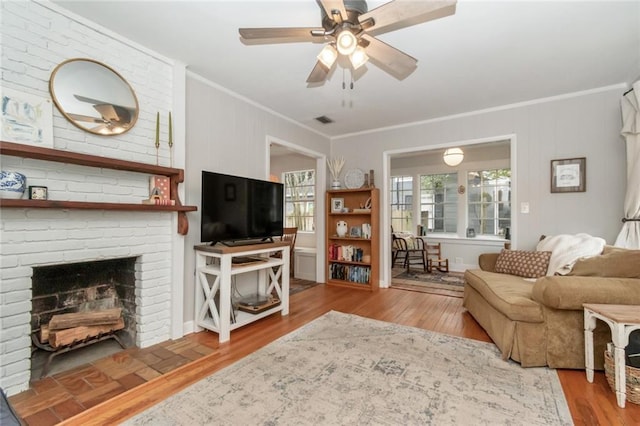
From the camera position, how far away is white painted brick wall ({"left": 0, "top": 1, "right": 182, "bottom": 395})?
1.76m

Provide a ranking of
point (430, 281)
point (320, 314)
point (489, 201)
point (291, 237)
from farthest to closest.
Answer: point (489, 201) → point (291, 237) → point (430, 281) → point (320, 314)

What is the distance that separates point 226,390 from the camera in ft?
5.90

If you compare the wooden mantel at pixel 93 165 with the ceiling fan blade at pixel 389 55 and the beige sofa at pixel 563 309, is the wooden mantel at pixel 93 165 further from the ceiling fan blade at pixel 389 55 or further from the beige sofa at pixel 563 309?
the beige sofa at pixel 563 309

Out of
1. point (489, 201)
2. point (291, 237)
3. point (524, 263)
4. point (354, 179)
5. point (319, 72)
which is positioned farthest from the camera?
point (489, 201)

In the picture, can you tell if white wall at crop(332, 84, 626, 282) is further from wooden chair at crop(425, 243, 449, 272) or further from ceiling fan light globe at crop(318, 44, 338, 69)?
ceiling fan light globe at crop(318, 44, 338, 69)

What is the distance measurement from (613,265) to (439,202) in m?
4.44

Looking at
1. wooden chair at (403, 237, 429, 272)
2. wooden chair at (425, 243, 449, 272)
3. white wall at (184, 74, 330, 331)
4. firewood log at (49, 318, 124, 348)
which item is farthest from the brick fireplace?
wooden chair at (425, 243, 449, 272)

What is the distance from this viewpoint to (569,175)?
328cm

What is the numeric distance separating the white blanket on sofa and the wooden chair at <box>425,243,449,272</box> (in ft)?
8.59

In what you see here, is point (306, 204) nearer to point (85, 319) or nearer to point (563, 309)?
point (85, 319)

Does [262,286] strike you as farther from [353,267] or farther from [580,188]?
[580,188]

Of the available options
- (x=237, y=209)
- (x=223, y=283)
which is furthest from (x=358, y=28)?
(x=223, y=283)

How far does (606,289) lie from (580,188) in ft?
6.10

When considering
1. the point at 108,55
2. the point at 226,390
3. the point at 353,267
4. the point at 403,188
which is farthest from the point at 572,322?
the point at 403,188
